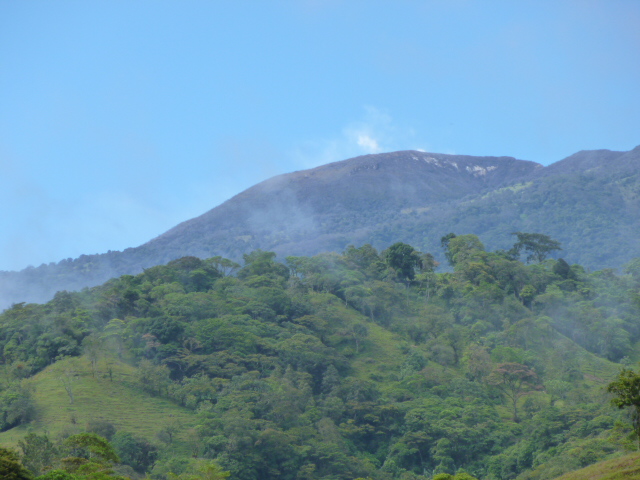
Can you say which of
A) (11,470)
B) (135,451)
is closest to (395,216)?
(135,451)

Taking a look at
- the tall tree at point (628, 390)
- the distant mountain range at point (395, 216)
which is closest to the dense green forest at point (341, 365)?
the tall tree at point (628, 390)

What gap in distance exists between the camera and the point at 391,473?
1746 inches

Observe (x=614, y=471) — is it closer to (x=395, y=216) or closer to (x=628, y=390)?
(x=628, y=390)

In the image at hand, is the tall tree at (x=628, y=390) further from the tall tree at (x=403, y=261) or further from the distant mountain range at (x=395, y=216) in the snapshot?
the distant mountain range at (x=395, y=216)

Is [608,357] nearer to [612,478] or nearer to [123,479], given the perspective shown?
[612,478]

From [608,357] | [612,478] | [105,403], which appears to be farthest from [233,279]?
[612,478]

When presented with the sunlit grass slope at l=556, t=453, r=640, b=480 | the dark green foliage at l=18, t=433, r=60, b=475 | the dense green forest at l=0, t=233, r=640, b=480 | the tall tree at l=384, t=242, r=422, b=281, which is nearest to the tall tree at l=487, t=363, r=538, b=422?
the dense green forest at l=0, t=233, r=640, b=480

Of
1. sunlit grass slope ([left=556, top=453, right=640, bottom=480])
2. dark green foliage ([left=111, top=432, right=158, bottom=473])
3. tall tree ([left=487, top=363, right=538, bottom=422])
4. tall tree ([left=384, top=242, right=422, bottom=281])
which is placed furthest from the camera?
tall tree ([left=384, top=242, right=422, bottom=281])

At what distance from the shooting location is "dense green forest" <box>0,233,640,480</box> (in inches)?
1620

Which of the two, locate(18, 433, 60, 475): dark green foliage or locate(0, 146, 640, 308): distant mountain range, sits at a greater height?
locate(0, 146, 640, 308): distant mountain range

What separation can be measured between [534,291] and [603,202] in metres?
87.7

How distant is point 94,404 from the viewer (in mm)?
45812

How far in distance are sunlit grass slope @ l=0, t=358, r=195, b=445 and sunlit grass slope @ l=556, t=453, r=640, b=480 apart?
2355cm

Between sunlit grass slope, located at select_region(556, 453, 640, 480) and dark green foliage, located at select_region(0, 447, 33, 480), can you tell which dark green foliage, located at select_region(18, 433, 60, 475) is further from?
sunlit grass slope, located at select_region(556, 453, 640, 480)
